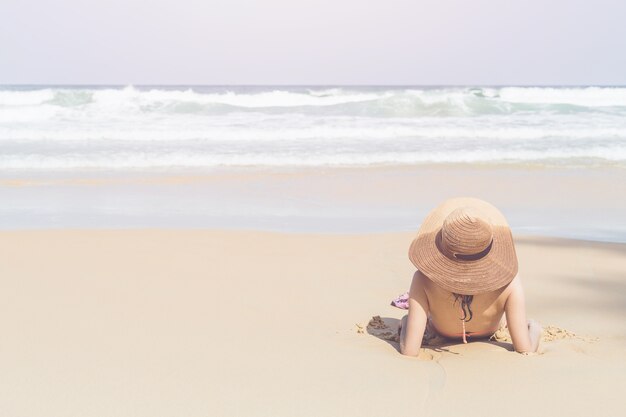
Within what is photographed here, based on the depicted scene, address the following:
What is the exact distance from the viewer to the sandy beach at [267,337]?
333 cm

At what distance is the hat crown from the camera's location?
143 inches

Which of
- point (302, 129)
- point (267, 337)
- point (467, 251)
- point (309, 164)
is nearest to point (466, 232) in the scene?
point (467, 251)

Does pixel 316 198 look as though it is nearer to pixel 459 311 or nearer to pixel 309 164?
pixel 309 164

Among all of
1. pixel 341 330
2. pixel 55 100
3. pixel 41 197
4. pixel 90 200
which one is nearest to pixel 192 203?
pixel 90 200

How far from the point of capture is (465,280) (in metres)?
3.81

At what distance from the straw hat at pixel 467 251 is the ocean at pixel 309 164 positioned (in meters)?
4.56

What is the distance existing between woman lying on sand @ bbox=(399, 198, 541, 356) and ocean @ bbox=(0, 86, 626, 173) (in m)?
11.2

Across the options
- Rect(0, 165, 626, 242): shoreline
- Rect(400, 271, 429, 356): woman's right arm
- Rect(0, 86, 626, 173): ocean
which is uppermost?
Rect(400, 271, 429, 356): woman's right arm

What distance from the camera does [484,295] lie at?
396 cm

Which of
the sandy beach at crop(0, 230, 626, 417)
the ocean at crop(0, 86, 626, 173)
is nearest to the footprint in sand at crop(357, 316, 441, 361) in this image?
the sandy beach at crop(0, 230, 626, 417)

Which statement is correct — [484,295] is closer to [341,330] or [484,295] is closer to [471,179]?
[341,330]

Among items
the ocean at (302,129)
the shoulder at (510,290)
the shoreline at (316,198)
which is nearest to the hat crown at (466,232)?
the shoulder at (510,290)

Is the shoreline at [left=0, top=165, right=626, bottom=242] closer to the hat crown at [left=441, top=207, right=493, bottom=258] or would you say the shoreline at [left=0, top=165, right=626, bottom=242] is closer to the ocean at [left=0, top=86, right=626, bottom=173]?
the ocean at [left=0, top=86, right=626, bottom=173]

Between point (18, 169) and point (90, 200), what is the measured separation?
4.70m
